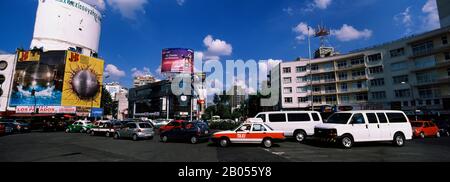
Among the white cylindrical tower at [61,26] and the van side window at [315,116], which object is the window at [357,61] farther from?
the white cylindrical tower at [61,26]

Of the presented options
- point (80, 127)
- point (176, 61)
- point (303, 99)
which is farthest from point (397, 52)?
point (80, 127)

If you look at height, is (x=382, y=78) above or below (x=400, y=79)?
above

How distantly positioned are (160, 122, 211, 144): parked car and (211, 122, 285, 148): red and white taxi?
8.83ft

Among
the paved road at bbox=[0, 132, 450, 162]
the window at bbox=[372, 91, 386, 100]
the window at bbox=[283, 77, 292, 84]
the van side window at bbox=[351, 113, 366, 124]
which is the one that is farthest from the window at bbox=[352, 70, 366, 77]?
the van side window at bbox=[351, 113, 366, 124]

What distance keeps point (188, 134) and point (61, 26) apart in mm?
67972

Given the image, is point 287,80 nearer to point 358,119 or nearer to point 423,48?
point 423,48

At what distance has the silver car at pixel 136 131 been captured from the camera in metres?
18.5

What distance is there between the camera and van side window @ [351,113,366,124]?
12.5 metres

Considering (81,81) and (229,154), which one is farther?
(81,81)

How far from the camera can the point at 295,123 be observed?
1588 centimetres

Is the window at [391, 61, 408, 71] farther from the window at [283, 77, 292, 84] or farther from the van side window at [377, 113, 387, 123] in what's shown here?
the van side window at [377, 113, 387, 123]

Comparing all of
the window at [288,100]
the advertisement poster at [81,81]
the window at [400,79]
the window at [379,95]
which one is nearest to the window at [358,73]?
the window at [379,95]
